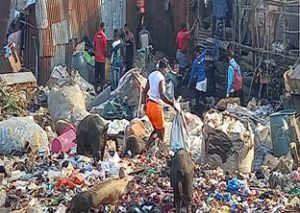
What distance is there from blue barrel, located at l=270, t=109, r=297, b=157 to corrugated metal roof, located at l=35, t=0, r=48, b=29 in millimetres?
7707

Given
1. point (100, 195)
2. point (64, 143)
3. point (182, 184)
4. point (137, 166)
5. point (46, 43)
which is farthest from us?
point (46, 43)

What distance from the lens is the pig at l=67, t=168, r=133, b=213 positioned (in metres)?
10.1

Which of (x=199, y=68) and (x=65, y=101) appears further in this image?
(x=199, y=68)

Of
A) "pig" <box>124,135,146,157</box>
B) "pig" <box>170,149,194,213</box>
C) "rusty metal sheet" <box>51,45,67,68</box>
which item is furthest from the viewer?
"rusty metal sheet" <box>51,45,67,68</box>

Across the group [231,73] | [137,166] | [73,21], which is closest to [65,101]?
[231,73]

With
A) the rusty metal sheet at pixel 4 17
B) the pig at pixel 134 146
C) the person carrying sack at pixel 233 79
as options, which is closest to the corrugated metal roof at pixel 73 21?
the rusty metal sheet at pixel 4 17

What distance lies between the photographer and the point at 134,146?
516 inches

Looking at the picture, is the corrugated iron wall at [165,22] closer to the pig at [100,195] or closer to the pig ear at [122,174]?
the pig ear at [122,174]

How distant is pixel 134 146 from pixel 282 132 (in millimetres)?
2231

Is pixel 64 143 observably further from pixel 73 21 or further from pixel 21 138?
pixel 73 21

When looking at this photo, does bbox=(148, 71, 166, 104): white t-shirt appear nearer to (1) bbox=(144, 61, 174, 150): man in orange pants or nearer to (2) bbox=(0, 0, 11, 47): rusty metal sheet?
(1) bbox=(144, 61, 174, 150): man in orange pants

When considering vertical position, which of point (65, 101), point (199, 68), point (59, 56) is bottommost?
point (65, 101)

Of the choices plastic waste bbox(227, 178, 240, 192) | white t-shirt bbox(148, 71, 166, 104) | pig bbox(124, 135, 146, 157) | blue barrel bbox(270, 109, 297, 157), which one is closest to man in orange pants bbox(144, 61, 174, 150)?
white t-shirt bbox(148, 71, 166, 104)

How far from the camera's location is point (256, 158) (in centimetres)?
1348
